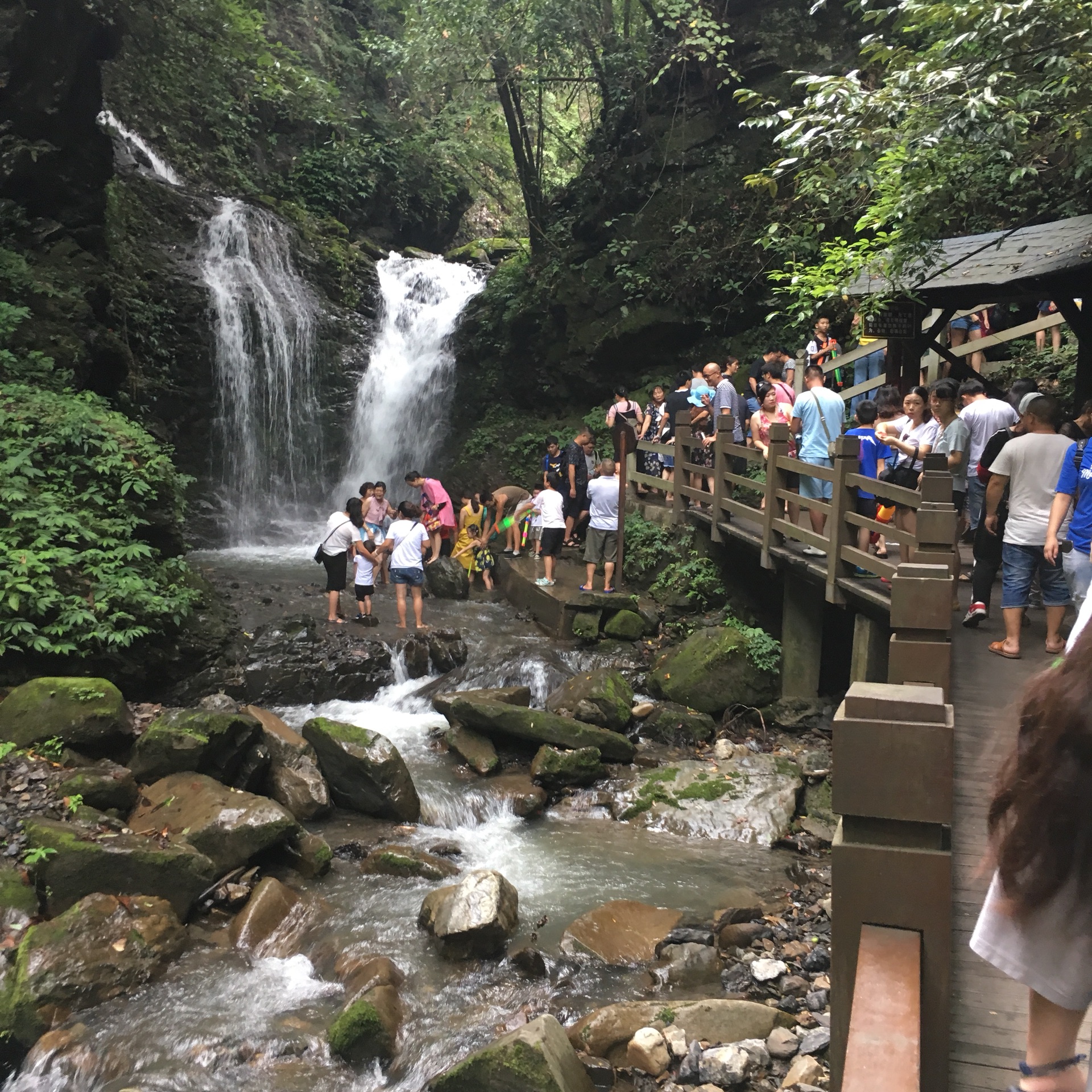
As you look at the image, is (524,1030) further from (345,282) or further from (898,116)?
(345,282)

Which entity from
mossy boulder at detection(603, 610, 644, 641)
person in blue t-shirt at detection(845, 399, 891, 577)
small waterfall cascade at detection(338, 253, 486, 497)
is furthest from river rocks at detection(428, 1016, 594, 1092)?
small waterfall cascade at detection(338, 253, 486, 497)

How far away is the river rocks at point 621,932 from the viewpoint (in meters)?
6.52

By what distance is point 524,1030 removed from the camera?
15.9ft


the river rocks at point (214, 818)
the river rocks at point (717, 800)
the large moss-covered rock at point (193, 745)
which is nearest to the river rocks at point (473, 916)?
the river rocks at point (214, 818)

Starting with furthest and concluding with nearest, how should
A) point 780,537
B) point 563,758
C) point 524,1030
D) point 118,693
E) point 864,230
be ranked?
1. point 864,230
2. point 780,537
3. point 563,758
4. point 118,693
5. point 524,1030

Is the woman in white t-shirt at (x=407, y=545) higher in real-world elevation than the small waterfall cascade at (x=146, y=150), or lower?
lower

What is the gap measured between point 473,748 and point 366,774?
1.49 meters

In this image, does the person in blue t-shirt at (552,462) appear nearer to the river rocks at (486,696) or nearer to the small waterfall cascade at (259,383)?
the river rocks at (486,696)

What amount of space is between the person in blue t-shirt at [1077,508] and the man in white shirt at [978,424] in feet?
6.29

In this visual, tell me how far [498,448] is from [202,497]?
6266 mm

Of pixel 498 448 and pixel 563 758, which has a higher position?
pixel 498 448

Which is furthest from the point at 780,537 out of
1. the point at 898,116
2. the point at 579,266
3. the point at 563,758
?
the point at 579,266

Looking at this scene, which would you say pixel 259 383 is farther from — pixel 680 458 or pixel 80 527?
pixel 80 527

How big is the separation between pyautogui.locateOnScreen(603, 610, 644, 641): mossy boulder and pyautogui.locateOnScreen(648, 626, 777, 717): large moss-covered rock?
1356 mm
